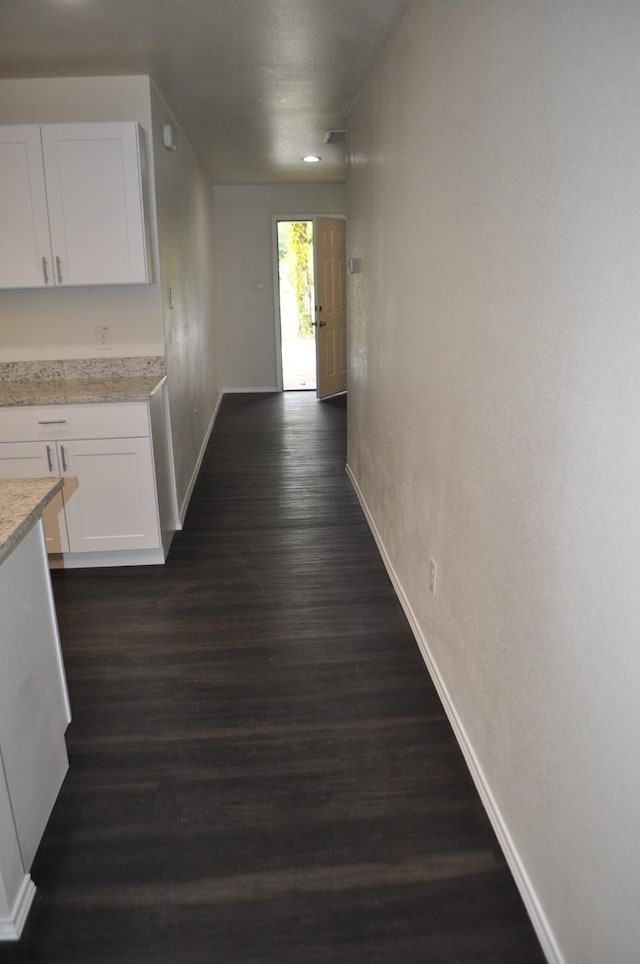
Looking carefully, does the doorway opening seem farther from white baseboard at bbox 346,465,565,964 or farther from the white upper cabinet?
white baseboard at bbox 346,465,565,964

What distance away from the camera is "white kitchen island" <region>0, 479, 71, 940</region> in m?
1.73

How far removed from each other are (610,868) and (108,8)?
3121mm

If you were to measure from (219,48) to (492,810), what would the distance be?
3207 millimetres

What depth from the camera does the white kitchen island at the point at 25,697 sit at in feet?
5.67

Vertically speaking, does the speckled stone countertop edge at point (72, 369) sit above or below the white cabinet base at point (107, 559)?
above

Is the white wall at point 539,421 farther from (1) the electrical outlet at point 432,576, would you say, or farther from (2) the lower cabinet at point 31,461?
(2) the lower cabinet at point 31,461

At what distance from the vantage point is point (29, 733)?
6.29 ft

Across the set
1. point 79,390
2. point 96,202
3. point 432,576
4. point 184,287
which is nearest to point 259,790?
point 432,576

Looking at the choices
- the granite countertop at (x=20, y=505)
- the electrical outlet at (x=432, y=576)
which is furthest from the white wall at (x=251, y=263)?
the granite countertop at (x=20, y=505)

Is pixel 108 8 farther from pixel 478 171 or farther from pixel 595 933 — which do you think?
pixel 595 933

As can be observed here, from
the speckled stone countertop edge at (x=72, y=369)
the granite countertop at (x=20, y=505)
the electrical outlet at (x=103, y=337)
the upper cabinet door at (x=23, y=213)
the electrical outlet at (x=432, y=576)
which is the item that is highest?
the upper cabinet door at (x=23, y=213)

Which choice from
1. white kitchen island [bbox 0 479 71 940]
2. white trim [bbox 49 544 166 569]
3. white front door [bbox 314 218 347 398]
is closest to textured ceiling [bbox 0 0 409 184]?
Result: white kitchen island [bbox 0 479 71 940]

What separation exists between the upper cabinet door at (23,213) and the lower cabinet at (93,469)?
2.28 ft

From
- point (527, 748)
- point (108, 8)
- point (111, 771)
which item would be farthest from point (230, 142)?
point (527, 748)
